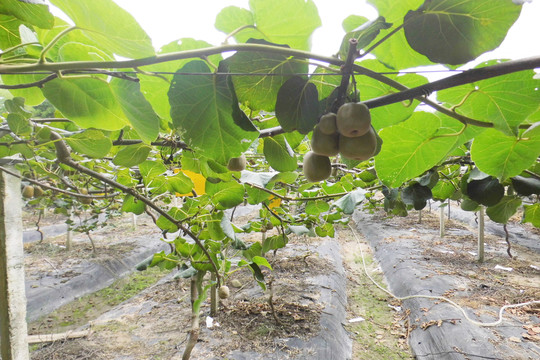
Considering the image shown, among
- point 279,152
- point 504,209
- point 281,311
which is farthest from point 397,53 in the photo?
point 281,311

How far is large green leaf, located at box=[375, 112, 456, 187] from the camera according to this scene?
Answer: 29.3 inches

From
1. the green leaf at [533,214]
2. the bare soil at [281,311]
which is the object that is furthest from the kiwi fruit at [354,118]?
the bare soil at [281,311]

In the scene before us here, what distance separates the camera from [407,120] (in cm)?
75

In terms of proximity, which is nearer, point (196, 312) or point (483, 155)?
point (483, 155)

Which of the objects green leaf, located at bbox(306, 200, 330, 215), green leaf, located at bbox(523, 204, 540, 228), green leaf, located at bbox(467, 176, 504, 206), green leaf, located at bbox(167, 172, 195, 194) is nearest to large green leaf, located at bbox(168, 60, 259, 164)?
green leaf, located at bbox(167, 172, 195, 194)

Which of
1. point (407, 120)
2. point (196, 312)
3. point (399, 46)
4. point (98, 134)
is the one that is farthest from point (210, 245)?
point (399, 46)

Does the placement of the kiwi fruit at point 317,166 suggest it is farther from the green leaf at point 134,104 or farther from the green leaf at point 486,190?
the green leaf at point 486,190

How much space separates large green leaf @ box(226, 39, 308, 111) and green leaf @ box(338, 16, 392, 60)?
98 mm

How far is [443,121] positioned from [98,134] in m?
0.95

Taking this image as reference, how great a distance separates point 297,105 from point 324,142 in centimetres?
9

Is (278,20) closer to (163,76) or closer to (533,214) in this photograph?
(163,76)

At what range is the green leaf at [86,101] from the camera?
0.57m

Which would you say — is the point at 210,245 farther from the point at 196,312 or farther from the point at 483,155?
the point at 483,155

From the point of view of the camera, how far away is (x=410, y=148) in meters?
0.78
